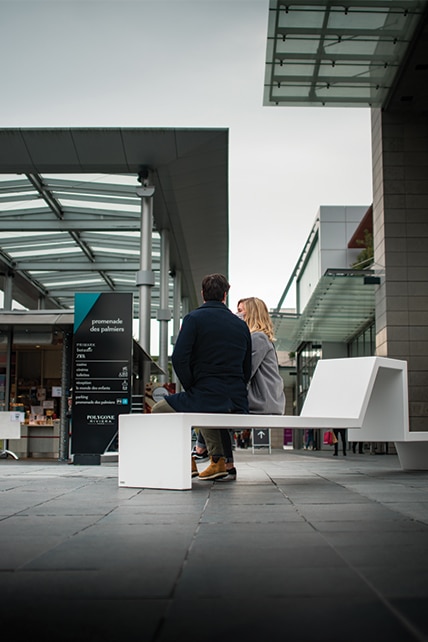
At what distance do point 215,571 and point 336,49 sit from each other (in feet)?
55.0

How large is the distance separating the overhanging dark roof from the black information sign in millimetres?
5283

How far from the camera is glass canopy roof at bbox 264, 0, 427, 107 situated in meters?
16.0

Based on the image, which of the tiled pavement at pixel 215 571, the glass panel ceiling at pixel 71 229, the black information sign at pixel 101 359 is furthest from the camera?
the glass panel ceiling at pixel 71 229

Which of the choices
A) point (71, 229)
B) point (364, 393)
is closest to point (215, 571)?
point (364, 393)

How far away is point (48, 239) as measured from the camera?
73.7 feet

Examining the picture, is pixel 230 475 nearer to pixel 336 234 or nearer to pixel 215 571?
pixel 215 571

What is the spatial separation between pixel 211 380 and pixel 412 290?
15.2 m

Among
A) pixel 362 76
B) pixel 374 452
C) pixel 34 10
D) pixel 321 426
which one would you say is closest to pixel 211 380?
pixel 321 426

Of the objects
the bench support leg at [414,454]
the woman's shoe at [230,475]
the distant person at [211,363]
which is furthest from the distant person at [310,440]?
the distant person at [211,363]

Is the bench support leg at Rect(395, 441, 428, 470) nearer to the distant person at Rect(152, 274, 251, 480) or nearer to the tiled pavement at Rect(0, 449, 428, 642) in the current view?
the distant person at Rect(152, 274, 251, 480)

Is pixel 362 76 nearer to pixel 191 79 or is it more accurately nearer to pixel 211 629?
pixel 191 79

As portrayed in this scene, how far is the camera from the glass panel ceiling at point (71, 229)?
1900 centimetres

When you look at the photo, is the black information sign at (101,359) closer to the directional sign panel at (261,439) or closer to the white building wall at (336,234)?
the directional sign panel at (261,439)

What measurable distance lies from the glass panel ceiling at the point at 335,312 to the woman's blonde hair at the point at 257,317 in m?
14.7
